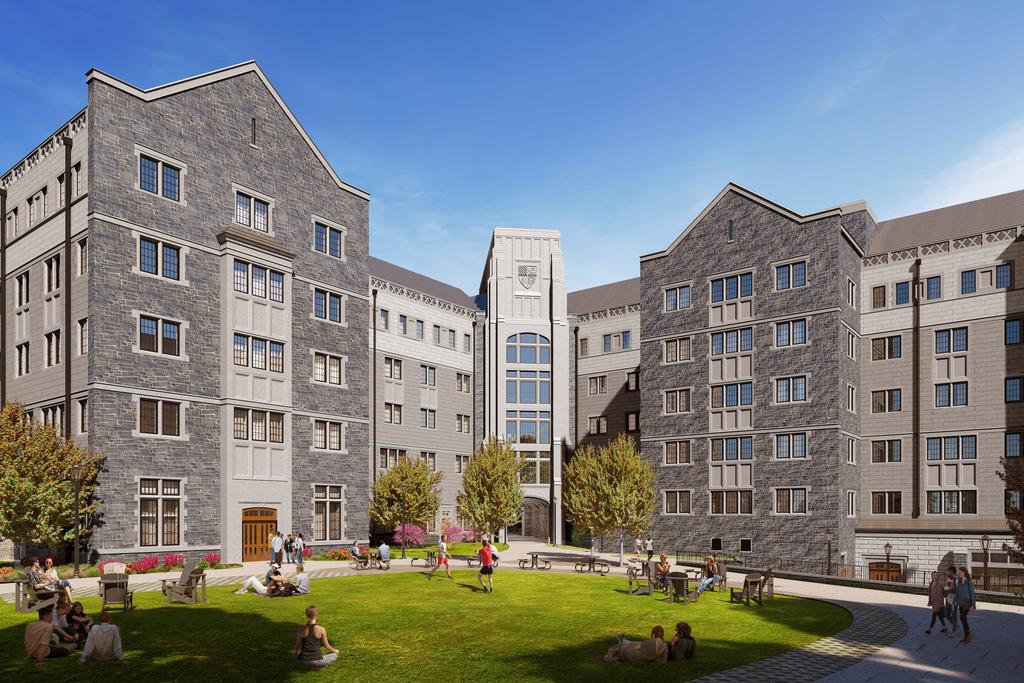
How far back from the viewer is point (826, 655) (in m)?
18.9

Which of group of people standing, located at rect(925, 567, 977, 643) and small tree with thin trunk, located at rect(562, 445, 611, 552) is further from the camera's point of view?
small tree with thin trunk, located at rect(562, 445, 611, 552)

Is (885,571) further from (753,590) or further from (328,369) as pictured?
(328,369)

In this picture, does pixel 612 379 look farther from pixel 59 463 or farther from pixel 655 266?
pixel 59 463

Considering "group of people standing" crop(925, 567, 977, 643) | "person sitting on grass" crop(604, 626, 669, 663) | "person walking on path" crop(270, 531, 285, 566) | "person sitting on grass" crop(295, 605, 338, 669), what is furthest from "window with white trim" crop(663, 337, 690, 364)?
"person sitting on grass" crop(295, 605, 338, 669)

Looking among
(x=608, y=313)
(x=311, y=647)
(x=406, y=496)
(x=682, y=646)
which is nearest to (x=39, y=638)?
(x=311, y=647)

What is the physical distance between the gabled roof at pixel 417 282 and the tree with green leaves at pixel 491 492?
1619 centimetres

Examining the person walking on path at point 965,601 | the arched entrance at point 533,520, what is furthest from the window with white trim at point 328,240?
the person walking on path at point 965,601

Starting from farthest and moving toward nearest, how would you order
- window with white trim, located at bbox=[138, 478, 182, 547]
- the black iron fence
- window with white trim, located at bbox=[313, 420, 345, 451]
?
window with white trim, located at bbox=[313, 420, 345, 451], the black iron fence, window with white trim, located at bbox=[138, 478, 182, 547]

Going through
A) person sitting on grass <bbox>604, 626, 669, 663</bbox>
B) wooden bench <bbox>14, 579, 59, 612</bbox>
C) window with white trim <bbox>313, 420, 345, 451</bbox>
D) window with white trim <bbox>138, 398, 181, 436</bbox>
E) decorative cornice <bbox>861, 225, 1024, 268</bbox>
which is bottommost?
wooden bench <bbox>14, 579, 59, 612</bbox>

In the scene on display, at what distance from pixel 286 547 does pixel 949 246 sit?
4012cm

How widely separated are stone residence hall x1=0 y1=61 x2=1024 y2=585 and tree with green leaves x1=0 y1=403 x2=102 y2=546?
1.02 meters

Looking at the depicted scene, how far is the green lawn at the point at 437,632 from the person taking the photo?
16844 mm

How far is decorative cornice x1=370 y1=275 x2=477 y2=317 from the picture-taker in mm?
58094

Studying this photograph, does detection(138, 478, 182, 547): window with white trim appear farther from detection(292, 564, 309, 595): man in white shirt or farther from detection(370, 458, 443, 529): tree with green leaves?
detection(370, 458, 443, 529): tree with green leaves
